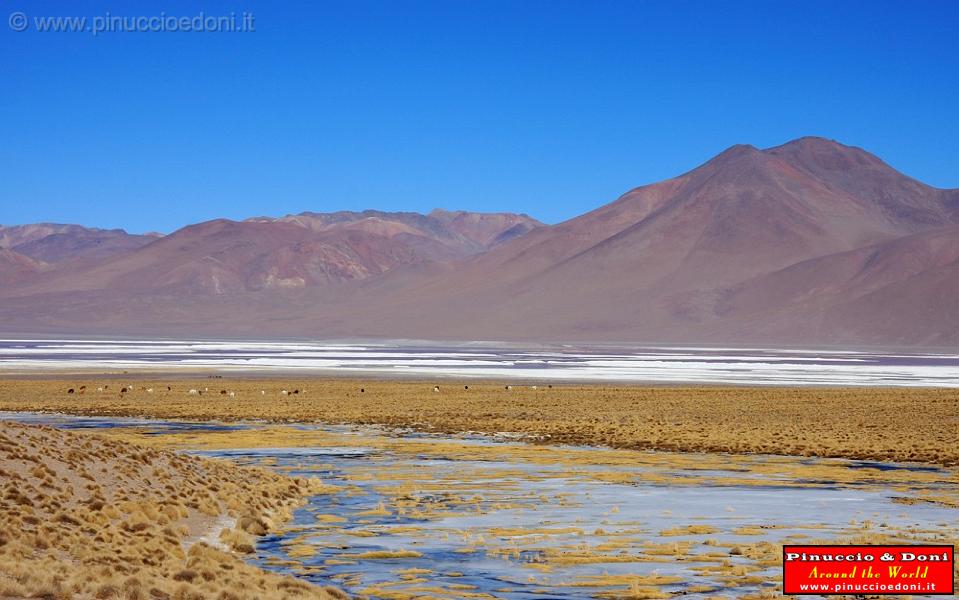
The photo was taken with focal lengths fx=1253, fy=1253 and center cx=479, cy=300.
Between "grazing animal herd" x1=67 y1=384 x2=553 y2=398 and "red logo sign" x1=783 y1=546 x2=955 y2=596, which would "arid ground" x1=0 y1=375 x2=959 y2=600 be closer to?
"red logo sign" x1=783 y1=546 x2=955 y2=596

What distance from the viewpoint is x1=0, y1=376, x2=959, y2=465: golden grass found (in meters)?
38.1

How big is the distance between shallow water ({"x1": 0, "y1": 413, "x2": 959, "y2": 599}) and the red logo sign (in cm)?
63

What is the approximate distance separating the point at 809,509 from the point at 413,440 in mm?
17897

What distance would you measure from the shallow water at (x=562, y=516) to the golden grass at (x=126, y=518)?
928 millimetres

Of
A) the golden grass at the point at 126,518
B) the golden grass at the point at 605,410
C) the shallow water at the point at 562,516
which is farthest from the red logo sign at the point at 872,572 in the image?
the golden grass at the point at 605,410

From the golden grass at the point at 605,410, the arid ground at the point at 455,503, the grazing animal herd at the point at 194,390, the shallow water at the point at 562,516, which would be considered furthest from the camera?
the grazing animal herd at the point at 194,390

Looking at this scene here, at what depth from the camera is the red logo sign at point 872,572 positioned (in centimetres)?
1520

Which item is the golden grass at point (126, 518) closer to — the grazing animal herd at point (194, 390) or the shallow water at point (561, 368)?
the grazing animal herd at point (194, 390)

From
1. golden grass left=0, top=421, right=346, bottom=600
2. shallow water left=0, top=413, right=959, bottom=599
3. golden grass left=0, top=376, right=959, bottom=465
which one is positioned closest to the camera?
golden grass left=0, top=421, right=346, bottom=600

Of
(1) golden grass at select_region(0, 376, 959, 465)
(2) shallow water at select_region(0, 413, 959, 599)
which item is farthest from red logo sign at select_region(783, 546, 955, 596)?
(1) golden grass at select_region(0, 376, 959, 465)

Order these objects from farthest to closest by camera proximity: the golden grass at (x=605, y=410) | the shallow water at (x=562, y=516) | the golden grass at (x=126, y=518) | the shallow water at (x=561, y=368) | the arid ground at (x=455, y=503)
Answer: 1. the shallow water at (x=561, y=368)
2. the golden grass at (x=605, y=410)
3. the shallow water at (x=562, y=516)
4. the arid ground at (x=455, y=503)
5. the golden grass at (x=126, y=518)

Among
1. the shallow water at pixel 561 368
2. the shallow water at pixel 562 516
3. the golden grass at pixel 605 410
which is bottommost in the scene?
the shallow water at pixel 562 516

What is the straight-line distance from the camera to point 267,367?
304 feet

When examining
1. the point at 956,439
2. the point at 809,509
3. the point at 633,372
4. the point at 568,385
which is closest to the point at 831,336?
the point at 633,372
